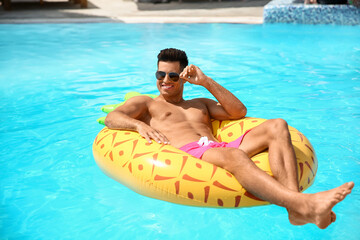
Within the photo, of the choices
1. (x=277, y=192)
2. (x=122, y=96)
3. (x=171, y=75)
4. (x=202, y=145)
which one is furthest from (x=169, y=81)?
(x=122, y=96)

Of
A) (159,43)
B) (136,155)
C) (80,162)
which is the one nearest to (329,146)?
(136,155)

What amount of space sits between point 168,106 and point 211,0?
15.0m

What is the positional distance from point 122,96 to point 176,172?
3.51m

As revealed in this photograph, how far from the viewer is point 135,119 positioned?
3562 mm

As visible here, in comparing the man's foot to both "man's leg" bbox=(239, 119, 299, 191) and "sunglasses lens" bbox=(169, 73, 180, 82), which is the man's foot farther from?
"sunglasses lens" bbox=(169, 73, 180, 82)

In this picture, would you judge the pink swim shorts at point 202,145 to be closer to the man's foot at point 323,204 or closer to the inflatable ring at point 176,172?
the inflatable ring at point 176,172

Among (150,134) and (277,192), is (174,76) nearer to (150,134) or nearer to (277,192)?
(150,134)

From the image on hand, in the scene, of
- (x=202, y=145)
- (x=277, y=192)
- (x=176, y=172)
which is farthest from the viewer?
(x=202, y=145)

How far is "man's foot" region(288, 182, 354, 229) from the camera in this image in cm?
243

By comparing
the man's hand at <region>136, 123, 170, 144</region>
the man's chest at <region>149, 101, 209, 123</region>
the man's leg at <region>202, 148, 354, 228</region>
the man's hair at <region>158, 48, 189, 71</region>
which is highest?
the man's hair at <region>158, 48, 189, 71</region>

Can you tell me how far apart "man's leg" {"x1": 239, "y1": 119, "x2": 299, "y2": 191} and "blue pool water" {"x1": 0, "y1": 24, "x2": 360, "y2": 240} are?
0.49 meters

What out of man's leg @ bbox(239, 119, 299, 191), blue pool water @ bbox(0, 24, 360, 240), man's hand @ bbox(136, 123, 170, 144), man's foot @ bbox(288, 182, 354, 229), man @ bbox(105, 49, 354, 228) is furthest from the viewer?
man's hand @ bbox(136, 123, 170, 144)

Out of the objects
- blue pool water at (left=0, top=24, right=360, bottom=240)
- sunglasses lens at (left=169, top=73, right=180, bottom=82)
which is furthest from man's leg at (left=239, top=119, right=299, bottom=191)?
sunglasses lens at (left=169, top=73, right=180, bottom=82)

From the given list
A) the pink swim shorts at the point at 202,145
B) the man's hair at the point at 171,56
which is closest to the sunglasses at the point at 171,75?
the man's hair at the point at 171,56
